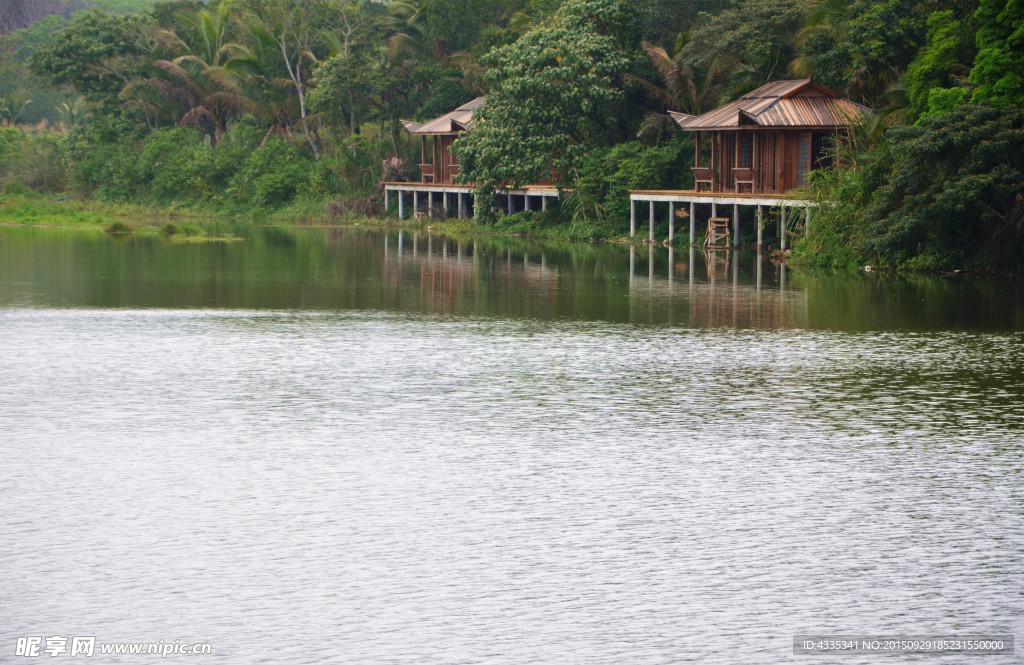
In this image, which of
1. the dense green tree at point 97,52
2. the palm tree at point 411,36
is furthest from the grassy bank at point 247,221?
the palm tree at point 411,36

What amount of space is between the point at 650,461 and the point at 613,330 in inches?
368

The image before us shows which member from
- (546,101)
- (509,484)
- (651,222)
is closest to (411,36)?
(546,101)

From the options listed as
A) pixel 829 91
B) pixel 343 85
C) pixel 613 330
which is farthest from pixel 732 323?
pixel 343 85

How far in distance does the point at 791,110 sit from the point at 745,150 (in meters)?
3.66

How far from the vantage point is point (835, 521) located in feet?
32.8

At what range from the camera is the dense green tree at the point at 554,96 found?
4628 centimetres

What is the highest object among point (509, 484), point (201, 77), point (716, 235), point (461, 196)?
point (201, 77)

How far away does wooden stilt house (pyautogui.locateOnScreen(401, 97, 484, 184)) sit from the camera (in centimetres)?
5447

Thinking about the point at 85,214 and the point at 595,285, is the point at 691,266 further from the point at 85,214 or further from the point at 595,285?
the point at 85,214

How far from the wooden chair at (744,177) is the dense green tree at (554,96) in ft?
22.5

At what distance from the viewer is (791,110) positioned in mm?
38344

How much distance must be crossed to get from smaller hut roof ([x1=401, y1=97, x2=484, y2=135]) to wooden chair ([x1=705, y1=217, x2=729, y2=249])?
553 inches

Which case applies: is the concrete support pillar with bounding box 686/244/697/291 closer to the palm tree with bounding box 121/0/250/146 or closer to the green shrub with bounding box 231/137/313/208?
the green shrub with bounding box 231/137/313/208

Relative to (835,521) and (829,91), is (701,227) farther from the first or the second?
(835,521)
